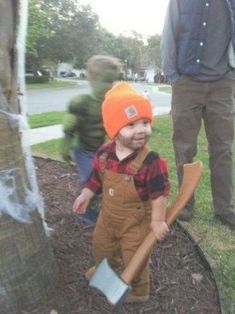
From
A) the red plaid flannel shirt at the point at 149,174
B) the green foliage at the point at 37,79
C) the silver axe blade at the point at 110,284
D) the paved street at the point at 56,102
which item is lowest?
the green foliage at the point at 37,79

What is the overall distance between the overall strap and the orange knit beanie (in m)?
0.16

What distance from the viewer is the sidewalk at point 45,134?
27.4 feet

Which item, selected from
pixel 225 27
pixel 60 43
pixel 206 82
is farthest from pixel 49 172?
pixel 60 43

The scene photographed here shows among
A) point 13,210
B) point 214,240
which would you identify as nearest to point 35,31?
point 214,240

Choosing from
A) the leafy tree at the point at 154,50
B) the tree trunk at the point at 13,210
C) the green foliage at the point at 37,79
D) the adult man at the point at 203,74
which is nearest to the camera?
the tree trunk at the point at 13,210

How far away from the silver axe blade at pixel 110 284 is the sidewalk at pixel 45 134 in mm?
5445

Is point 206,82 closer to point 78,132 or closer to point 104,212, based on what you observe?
point 78,132

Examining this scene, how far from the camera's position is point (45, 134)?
9.05 metres

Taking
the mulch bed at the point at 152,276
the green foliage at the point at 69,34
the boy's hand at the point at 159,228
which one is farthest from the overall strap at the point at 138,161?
the green foliage at the point at 69,34

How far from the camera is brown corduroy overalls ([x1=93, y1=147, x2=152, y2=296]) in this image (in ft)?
8.65

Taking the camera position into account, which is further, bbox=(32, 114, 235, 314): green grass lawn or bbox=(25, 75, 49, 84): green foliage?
bbox=(25, 75, 49, 84): green foliage

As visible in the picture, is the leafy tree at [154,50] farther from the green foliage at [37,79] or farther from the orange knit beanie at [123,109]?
the orange knit beanie at [123,109]

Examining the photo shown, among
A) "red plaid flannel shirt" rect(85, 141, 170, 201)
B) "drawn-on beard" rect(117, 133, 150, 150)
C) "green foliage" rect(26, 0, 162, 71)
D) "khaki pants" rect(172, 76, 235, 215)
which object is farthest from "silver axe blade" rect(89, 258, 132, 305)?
"green foliage" rect(26, 0, 162, 71)

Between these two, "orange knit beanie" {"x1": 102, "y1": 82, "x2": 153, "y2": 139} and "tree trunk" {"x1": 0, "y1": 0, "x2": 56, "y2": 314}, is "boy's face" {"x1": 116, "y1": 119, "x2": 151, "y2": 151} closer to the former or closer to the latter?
"orange knit beanie" {"x1": 102, "y1": 82, "x2": 153, "y2": 139}
